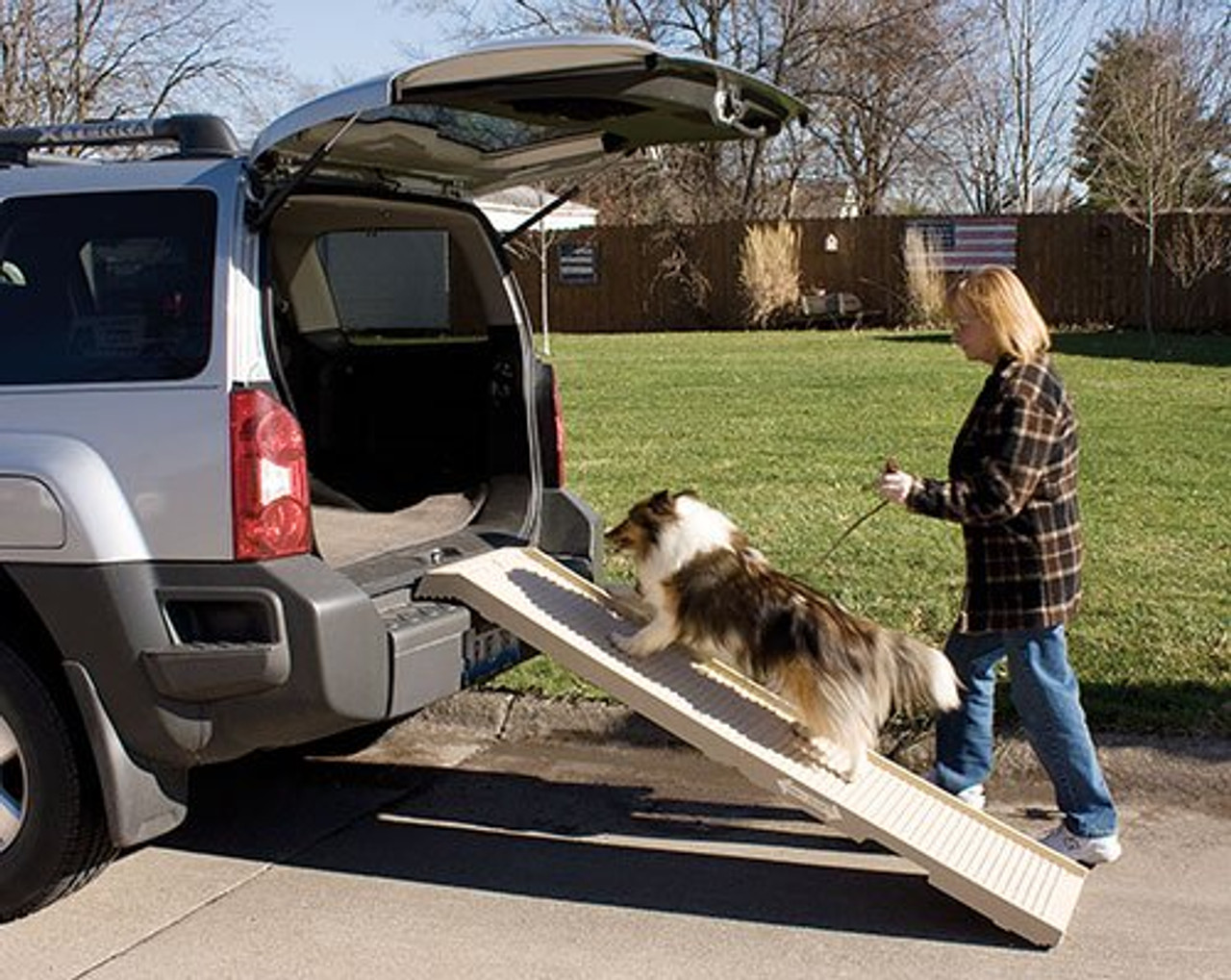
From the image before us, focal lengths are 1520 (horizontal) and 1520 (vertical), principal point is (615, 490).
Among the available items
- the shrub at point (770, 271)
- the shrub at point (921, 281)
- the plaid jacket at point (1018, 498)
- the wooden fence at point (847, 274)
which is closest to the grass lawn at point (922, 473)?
the plaid jacket at point (1018, 498)

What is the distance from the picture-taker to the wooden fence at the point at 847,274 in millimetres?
28703

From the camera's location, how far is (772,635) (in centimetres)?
452

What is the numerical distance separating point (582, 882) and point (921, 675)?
1.21 m

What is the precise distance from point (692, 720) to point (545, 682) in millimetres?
1975

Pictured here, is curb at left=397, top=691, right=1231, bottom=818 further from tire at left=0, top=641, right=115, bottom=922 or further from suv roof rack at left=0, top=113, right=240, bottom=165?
suv roof rack at left=0, top=113, right=240, bottom=165

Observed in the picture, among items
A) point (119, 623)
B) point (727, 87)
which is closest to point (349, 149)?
point (727, 87)

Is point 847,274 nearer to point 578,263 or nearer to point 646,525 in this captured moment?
point 578,263

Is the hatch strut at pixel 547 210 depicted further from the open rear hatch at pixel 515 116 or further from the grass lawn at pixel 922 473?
the grass lawn at pixel 922 473

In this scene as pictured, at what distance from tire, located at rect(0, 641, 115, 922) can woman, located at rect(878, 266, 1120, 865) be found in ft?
8.06

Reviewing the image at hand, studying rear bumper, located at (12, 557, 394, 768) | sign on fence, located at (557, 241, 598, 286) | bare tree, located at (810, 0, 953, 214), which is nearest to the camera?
rear bumper, located at (12, 557, 394, 768)

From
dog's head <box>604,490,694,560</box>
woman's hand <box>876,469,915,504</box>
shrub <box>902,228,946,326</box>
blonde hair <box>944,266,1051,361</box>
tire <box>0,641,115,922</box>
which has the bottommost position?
tire <box>0,641,115,922</box>

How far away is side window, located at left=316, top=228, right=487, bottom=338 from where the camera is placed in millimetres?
5832

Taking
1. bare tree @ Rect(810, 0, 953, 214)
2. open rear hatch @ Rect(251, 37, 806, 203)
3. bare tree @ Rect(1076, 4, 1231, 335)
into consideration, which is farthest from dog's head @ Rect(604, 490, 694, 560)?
bare tree @ Rect(810, 0, 953, 214)

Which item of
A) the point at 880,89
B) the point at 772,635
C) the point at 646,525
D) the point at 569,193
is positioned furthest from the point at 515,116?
the point at 880,89
